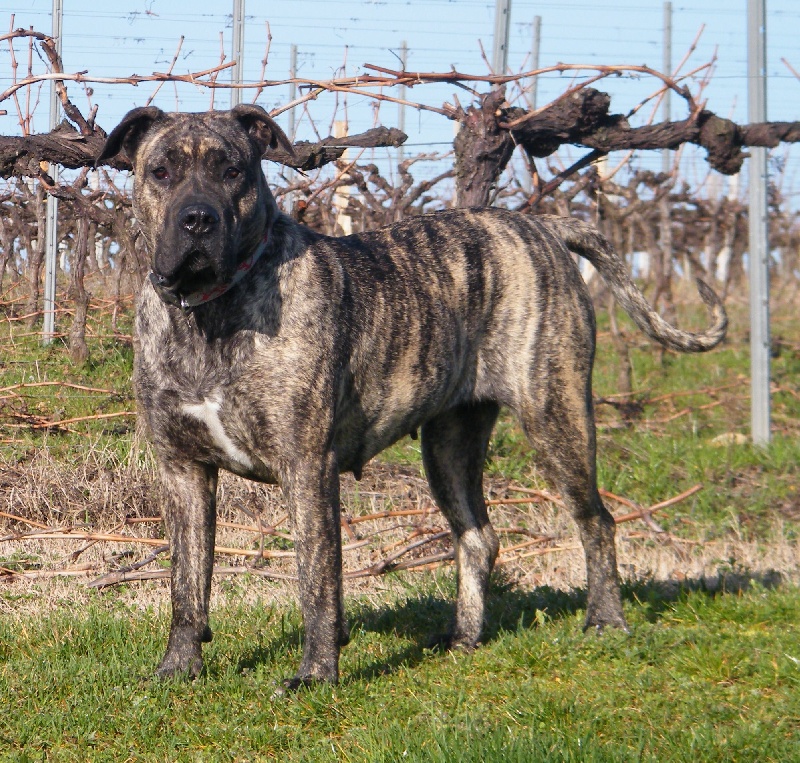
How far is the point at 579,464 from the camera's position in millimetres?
5129

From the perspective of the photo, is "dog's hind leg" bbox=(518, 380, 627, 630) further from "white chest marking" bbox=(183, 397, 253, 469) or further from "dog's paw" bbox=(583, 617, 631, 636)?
"white chest marking" bbox=(183, 397, 253, 469)

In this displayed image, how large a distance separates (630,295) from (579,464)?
1041 millimetres

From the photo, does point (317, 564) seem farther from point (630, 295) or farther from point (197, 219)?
point (630, 295)

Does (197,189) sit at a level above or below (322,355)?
above

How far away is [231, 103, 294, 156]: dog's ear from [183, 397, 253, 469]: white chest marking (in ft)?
3.44

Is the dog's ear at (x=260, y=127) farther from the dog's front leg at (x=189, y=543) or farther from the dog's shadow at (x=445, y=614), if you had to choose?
the dog's shadow at (x=445, y=614)

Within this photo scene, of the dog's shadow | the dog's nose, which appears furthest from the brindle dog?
the dog's shadow

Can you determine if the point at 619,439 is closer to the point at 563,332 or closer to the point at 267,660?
the point at 563,332

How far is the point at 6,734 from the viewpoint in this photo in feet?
12.3

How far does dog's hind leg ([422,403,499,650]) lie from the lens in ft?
17.2

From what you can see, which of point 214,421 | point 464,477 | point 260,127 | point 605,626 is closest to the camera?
point 214,421

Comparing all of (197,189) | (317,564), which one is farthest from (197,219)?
(317,564)

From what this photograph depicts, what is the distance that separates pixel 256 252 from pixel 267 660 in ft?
5.70

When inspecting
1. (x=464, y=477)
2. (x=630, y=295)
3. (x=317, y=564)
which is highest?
(x=630, y=295)
